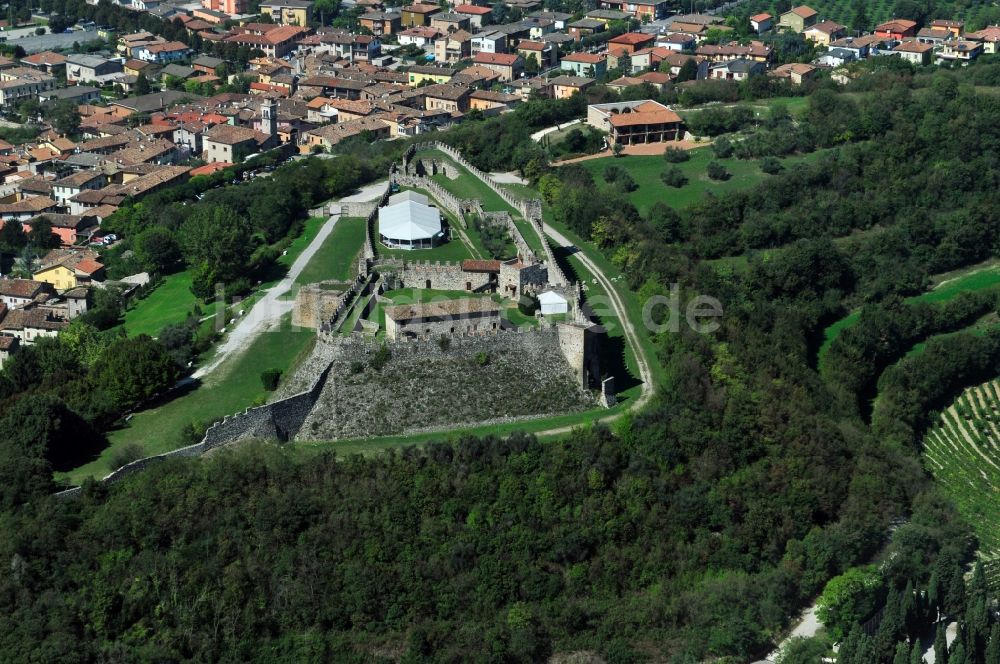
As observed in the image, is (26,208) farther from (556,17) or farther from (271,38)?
(556,17)

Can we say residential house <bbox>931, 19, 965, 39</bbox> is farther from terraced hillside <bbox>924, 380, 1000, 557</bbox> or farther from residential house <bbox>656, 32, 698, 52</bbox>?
terraced hillside <bbox>924, 380, 1000, 557</bbox>

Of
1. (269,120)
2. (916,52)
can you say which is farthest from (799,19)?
(269,120)

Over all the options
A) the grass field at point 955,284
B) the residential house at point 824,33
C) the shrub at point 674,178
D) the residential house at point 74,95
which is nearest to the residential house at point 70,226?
the residential house at point 74,95

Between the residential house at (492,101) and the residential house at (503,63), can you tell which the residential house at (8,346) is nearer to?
the residential house at (492,101)

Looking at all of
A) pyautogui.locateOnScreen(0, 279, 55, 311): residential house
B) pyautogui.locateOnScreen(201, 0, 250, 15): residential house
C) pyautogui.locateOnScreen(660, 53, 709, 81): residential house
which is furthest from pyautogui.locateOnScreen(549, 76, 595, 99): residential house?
pyautogui.locateOnScreen(201, 0, 250, 15): residential house

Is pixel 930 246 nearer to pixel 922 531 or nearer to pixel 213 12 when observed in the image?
pixel 922 531
